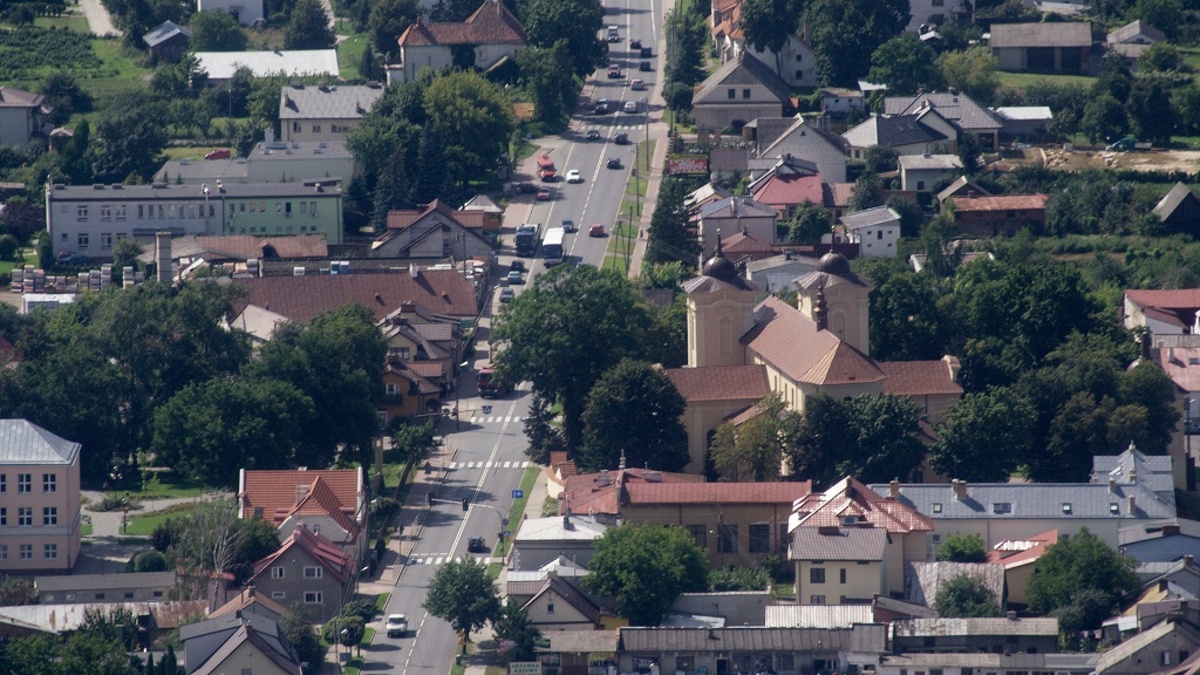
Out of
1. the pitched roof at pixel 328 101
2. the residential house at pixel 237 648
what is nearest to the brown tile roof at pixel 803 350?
the residential house at pixel 237 648

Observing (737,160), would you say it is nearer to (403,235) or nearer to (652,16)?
(403,235)

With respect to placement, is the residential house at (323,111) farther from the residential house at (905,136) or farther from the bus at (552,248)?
the residential house at (905,136)

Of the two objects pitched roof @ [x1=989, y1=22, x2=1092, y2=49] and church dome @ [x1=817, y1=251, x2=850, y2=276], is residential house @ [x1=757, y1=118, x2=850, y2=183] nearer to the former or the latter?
pitched roof @ [x1=989, y1=22, x2=1092, y2=49]

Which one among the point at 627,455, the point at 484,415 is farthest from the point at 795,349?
the point at 484,415

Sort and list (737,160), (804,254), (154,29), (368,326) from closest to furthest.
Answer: (368,326), (804,254), (737,160), (154,29)

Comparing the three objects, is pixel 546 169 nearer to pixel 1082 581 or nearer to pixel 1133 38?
pixel 1133 38

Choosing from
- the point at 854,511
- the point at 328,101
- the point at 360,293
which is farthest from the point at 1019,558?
the point at 328,101
